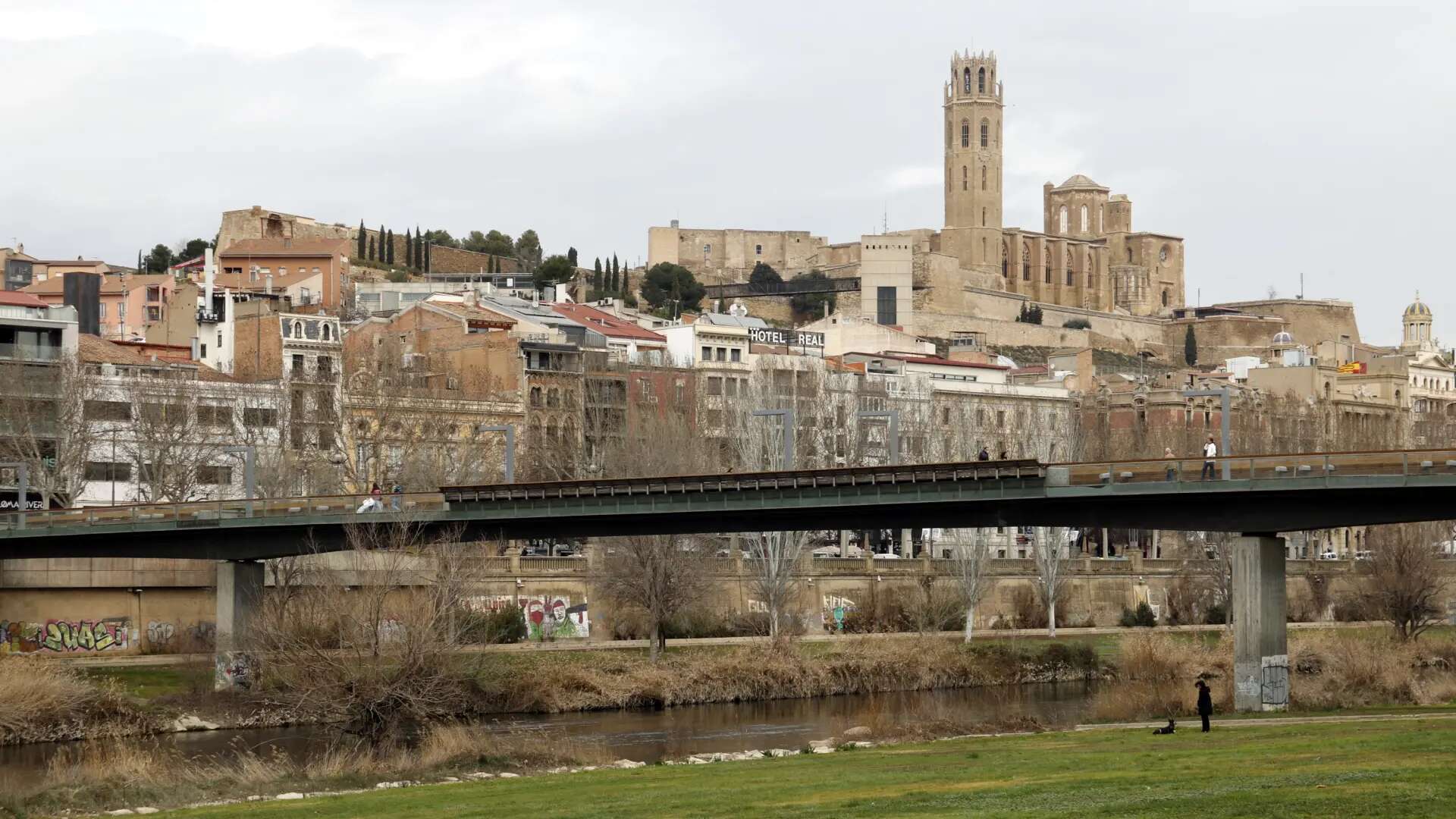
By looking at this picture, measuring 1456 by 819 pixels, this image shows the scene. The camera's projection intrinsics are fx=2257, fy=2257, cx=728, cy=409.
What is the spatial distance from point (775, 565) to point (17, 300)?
36348 millimetres

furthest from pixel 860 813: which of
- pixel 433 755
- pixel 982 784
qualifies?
pixel 433 755

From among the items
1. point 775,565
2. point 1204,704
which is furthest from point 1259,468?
point 775,565

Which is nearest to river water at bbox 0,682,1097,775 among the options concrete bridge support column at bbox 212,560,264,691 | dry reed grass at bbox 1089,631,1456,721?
dry reed grass at bbox 1089,631,1456,721

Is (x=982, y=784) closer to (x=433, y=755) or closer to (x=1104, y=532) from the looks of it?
(x=433, y=755)

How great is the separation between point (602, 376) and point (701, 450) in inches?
765

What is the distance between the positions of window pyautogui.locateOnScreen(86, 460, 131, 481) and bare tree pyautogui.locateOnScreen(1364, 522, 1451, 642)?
152 ft

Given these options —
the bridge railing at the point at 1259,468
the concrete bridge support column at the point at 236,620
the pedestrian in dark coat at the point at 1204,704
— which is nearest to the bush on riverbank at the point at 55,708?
the concrete bridge support column at the point at 236,620

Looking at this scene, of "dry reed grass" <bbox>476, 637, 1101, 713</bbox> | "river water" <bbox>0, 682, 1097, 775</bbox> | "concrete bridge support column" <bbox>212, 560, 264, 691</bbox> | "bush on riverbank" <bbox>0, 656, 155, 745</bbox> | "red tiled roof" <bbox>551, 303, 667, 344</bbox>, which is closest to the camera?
"river water" <bbox>0, 682, 1097, 775</bbox>

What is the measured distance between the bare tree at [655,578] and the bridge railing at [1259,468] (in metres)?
20.8

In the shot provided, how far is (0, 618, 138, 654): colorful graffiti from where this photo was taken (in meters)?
65.1

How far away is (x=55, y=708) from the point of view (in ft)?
177

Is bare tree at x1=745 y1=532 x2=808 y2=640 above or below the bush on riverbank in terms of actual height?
above

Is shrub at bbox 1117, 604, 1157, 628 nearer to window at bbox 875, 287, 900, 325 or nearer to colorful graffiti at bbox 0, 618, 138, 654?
colorful graffiti at bbox 0, 618, 138, 654

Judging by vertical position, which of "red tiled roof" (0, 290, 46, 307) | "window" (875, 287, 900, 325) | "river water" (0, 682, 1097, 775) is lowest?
"river water" (0, 682, 1097, 775)
